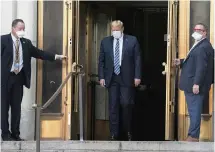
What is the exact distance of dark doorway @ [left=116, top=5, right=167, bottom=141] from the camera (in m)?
12.0

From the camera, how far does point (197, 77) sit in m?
8.38

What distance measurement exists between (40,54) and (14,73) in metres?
0.64

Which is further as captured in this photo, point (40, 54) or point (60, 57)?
point (60, 57)

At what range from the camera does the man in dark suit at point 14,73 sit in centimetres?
867

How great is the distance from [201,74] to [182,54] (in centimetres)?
104

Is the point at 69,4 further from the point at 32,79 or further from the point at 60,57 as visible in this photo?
the point at 32,79

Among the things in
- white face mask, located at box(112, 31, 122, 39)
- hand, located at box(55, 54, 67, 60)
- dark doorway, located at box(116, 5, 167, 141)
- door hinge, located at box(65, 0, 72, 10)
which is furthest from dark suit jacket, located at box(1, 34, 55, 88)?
dark doorway, located at box(116, 5, 167, 141)

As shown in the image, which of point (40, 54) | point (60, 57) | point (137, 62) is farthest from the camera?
point (60, 57)

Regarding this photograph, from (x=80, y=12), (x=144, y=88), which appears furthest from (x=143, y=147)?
(x=144, y=88)

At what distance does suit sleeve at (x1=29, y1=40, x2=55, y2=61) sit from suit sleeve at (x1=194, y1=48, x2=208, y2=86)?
7.23 ft

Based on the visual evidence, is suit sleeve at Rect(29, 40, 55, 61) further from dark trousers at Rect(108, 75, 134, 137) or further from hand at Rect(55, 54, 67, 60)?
dark trousers at Rect(108, 75, 134, 137)

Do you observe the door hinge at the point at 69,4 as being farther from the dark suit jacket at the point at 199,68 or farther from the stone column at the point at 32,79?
the dark suit jacket at the point at 199,68

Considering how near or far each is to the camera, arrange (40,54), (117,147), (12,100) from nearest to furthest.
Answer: (117,147) → (12,100) → (40,54)

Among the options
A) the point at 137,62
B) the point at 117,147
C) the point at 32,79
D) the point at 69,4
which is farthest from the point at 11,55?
the point at 117,147
